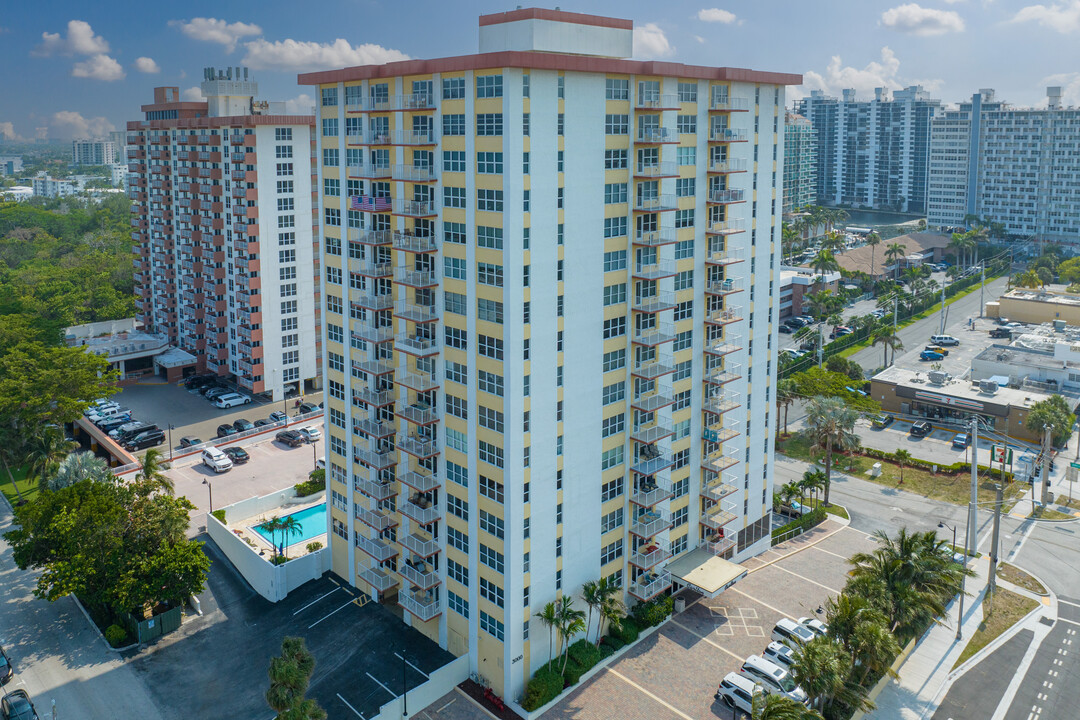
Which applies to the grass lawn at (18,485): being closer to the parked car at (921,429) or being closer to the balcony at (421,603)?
the balcony at (421,603)

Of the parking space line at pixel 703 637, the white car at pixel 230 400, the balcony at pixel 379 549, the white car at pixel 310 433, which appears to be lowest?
the parking space line at pixel 703 637

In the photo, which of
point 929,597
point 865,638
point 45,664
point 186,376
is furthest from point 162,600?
point 186,376

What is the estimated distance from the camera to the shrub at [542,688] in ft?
158

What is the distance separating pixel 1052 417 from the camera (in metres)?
84.1

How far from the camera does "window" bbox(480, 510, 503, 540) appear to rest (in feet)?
158

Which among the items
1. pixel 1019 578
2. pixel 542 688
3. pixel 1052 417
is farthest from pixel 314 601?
pixel 1052 417

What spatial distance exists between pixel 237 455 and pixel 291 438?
6.49m

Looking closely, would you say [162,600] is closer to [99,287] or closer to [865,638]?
[865,638]

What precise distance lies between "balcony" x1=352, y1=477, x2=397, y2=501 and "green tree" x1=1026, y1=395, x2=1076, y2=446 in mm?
68484

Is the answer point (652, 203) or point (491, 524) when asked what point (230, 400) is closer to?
point (491, 524)

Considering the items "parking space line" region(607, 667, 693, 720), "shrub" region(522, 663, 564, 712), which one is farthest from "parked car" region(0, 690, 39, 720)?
"parking space line" region(607, 667, 693, 720)

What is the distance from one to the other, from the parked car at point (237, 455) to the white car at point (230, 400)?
48.8ft

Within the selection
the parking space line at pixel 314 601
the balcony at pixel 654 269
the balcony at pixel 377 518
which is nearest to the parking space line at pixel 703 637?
the balcony at pixel 377 518

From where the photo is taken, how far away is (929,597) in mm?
47875
